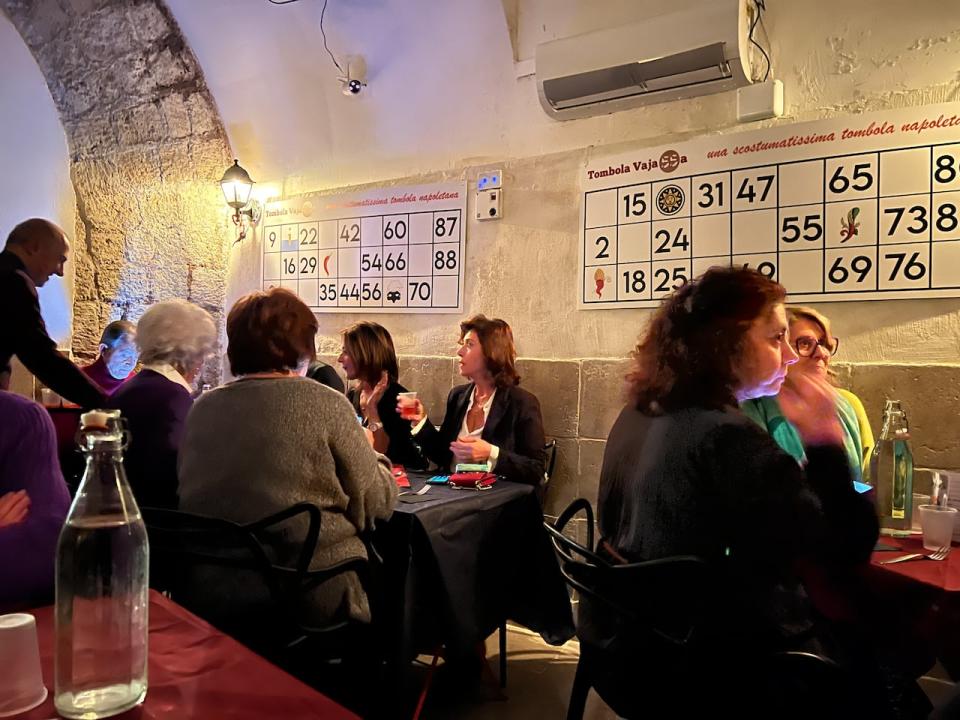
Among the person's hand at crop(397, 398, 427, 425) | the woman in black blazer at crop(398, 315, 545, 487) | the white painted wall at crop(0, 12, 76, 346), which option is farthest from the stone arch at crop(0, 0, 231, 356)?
the person's hand at crop(397, 398, 427, 425)

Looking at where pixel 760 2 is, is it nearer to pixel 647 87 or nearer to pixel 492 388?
pixel 647 87

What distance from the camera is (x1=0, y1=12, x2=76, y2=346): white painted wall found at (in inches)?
183

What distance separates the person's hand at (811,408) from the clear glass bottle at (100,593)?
69.2 inches

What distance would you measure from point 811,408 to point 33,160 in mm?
5086

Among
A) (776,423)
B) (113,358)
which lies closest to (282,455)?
(776,423)

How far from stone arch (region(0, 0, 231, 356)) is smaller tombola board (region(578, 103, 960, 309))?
2.97 metres

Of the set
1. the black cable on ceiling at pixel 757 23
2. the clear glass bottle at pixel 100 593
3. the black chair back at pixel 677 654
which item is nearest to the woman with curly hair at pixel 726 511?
the black chair back at pixel 677 654

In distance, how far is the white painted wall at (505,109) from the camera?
104 inches

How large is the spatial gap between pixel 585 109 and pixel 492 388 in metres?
1.38

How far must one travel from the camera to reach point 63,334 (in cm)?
473

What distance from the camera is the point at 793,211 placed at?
9.25 feet

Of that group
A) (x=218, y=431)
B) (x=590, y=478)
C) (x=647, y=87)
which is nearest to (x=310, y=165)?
(x=647, y=87)

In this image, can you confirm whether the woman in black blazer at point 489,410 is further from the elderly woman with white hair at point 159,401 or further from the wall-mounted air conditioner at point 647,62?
the wall-mounted air conditioner at point 647,62

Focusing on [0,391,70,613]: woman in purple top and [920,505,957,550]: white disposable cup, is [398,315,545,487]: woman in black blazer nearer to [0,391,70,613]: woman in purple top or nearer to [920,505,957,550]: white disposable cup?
[920,505,957,550]: white disposable cup
